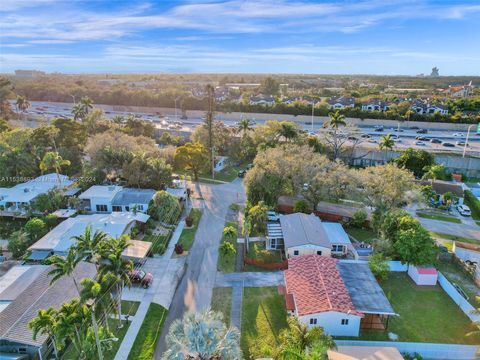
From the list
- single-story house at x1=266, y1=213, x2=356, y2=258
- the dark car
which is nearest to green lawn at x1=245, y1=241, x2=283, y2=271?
single-story house at x1=266, y1=213, x2=356, y2=258

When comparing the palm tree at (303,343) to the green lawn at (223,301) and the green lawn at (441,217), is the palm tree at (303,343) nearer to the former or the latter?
the green lawn at (223,301)

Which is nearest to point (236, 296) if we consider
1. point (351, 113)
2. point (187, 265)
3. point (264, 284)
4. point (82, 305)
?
point (264, 284)

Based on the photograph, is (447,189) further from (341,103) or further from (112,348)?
(341,103)

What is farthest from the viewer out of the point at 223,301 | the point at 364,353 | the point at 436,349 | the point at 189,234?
the point at 189,234

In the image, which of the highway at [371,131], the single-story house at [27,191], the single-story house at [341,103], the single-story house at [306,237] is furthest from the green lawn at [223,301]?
the single-story house at [341,103]

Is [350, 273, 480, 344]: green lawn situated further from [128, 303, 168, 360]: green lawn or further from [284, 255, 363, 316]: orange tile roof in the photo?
[128, 303, 168, 360]: green lawn

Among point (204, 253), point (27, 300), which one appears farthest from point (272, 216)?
point (27, 300)
